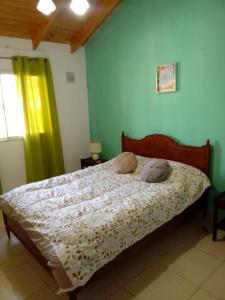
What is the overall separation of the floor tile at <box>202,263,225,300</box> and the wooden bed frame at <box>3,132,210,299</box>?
541mm

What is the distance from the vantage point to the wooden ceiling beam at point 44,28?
2841 mm

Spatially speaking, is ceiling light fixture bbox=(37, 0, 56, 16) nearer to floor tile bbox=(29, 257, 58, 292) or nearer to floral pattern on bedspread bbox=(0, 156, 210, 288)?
floral pattern on bedspread bbox=(0, 156, 210, 288)

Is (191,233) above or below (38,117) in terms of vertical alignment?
below

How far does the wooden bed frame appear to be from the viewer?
1.88 meters

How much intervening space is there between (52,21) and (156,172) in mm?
2405

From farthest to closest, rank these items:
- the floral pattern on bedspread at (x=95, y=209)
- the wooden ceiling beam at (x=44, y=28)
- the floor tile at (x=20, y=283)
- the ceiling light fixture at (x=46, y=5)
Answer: the wooden ceiling beam at (x=44, y=28) → the ceiling light fixture at (x=46, y=5) → the floor tile at (x=20, y=283) → the floral pattern on bedspread at (x=95, y=209)

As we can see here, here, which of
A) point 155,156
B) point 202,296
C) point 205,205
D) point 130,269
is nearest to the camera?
point 202,296

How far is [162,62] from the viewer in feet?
9.72

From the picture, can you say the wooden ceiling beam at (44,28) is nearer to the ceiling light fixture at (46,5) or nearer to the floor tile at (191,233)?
the ceiling light fixture at (46,5)

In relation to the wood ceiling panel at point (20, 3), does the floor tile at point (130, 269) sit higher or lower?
lower

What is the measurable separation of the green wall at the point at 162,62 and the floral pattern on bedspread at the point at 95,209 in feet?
2.10

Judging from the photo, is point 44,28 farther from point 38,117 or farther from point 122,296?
point 122,296

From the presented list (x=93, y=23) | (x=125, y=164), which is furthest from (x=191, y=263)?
(x=93, y=23)

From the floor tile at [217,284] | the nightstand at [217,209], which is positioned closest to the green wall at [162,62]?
the nightstand at [217,209]
